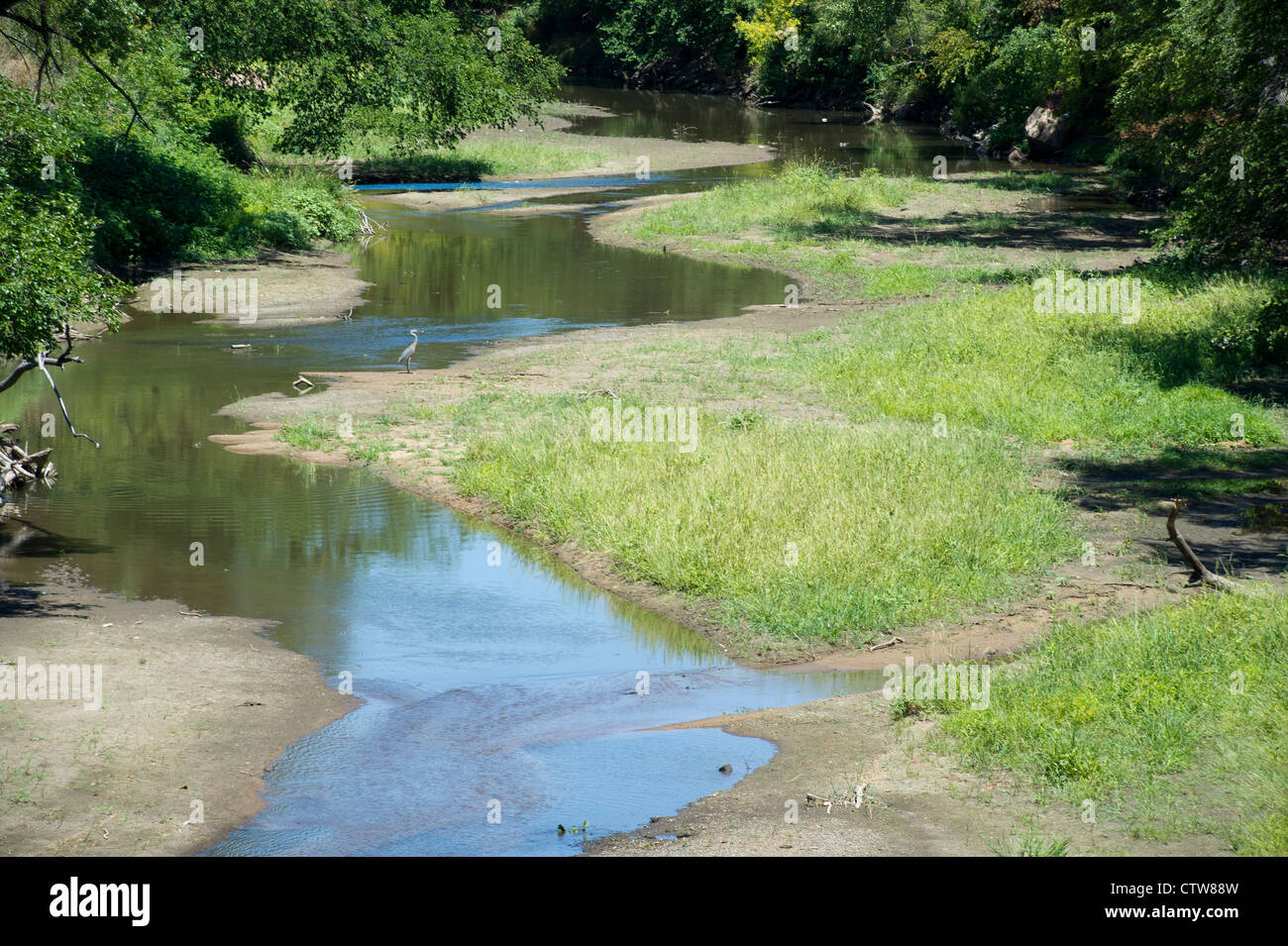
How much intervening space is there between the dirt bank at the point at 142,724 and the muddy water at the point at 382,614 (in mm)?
329

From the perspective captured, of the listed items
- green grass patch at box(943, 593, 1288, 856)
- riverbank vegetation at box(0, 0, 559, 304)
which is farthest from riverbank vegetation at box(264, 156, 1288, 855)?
riverbank vegetation at box(0, 0, 559, 304)

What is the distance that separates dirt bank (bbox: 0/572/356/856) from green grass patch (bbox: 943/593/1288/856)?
230 inches

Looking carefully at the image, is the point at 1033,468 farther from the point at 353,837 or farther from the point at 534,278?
the point at 534,278

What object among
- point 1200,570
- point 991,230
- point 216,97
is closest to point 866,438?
point 1200,570

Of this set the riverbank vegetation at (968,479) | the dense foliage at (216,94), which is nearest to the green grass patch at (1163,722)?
the riverbank vegetation at (968,479)

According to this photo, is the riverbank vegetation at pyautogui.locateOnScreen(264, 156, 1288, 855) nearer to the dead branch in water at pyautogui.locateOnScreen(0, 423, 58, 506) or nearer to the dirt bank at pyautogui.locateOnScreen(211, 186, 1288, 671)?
the dirt bank at pyautogui.locateOnScreen(211, 186, 1288, 671)

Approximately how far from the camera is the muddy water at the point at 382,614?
10.1 meters

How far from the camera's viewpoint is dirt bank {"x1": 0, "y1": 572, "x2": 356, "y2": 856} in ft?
30.4

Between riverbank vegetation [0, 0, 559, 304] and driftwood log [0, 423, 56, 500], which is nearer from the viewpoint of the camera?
driftwood log [0, 423, 56, 500]

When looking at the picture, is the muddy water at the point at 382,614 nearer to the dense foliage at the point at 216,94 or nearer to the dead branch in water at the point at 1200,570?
the dead branch in water at the point at 1200,570

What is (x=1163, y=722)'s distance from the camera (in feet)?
33.2

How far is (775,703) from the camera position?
492 inches

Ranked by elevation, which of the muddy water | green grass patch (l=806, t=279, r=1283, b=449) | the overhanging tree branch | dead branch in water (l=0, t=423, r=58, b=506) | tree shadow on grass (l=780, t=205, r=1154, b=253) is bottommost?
the muddy water
